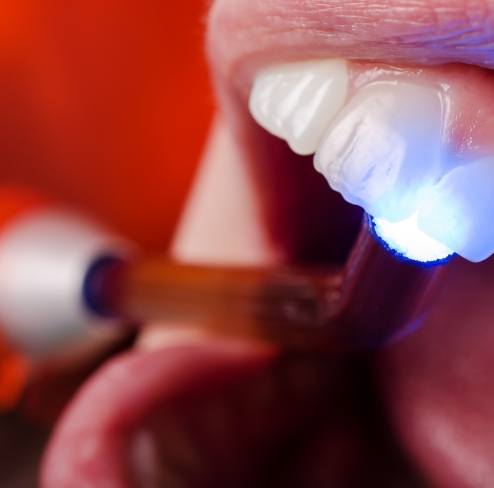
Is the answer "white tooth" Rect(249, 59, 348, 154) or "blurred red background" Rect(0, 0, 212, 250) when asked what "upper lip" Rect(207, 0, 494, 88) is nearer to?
"white tooth" Rect(249, 59, 348, 154)

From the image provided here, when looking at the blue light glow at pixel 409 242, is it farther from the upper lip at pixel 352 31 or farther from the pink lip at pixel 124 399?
the pink lip at pixel 124 399

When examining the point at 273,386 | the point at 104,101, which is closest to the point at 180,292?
the point at 273,386

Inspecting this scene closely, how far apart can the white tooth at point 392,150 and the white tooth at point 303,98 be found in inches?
0.9

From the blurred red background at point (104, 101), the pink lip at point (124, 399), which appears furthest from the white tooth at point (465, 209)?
the blurred red background at point (104, 101)

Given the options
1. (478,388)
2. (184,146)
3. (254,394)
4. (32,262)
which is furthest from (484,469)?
(184,146)

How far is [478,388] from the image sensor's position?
17.8 inches

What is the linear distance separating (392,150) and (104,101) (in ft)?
1.94

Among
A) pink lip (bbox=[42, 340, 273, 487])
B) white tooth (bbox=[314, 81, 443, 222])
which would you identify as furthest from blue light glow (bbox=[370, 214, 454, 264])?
pink lip (bbox=[42, 340, 273, 487])

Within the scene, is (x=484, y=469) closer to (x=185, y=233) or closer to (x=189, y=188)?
(x=185, y=233)

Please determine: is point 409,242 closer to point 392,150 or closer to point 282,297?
point 392,150

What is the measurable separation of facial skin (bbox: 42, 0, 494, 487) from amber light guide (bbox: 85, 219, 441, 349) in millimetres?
25

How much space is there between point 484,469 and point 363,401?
12 centimetres

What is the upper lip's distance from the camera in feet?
0.92

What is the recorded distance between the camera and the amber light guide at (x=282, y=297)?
0.40 meters
